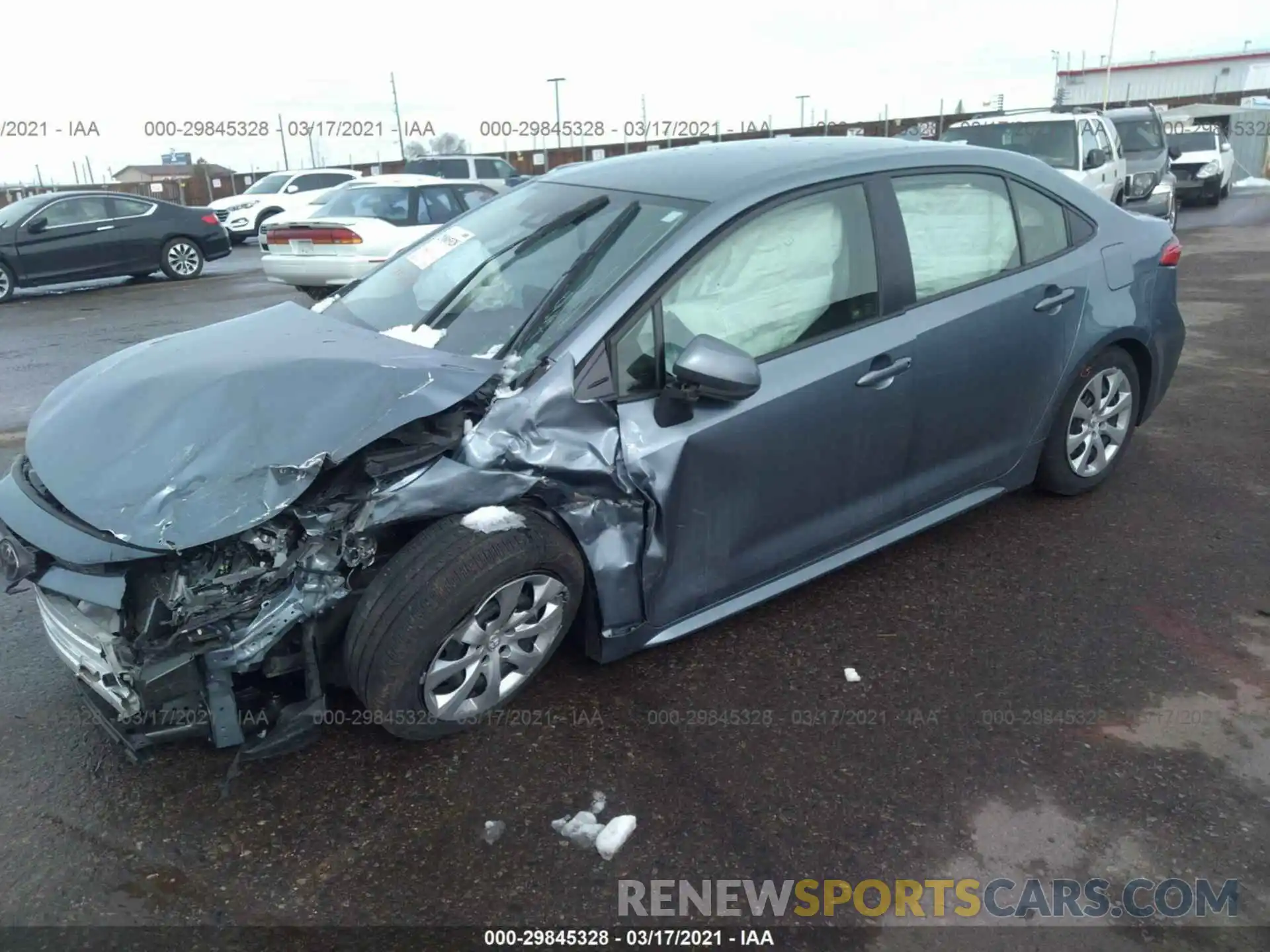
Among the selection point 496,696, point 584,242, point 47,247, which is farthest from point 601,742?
point 47,247

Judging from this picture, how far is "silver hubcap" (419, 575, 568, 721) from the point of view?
112 inches

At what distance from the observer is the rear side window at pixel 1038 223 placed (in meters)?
4.04

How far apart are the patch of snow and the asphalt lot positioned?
710 mm

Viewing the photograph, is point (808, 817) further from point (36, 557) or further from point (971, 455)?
point (36, 557)

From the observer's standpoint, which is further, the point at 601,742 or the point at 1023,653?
the point at 1023,653

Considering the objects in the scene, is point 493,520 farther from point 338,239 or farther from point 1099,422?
point 338,239

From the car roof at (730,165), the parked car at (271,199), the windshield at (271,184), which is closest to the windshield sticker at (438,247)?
the car roof at (730,165)

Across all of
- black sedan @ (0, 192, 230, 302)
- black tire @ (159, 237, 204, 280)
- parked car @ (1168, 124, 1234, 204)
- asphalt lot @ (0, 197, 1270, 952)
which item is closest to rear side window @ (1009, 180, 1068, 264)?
asphalt lot @ (0, 197, 1270, 952)

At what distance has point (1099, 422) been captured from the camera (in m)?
4.48

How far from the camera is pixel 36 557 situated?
2705mm

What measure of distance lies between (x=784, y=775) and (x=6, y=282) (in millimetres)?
14000

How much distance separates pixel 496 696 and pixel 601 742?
1.18ft

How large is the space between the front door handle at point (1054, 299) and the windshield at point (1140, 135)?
13.0 meters

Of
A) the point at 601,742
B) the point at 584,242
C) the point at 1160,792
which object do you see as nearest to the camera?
the point at 1160,792
